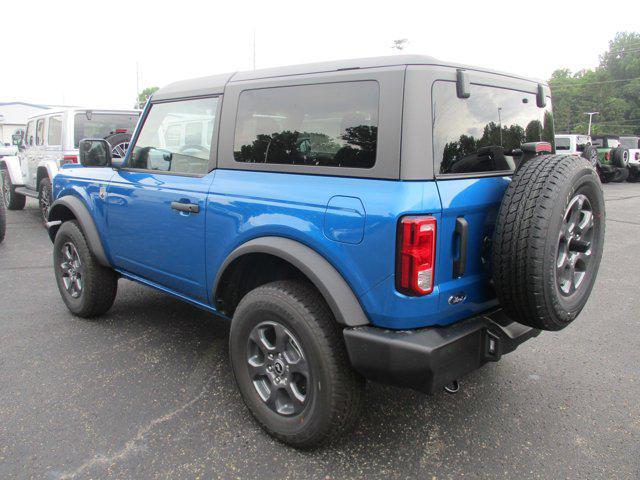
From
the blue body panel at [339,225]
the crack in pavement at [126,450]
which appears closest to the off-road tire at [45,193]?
the blue body panel at [339,225]

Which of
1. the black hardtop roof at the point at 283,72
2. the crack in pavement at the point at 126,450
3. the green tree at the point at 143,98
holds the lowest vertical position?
the crack in pavement at the point at 126,450

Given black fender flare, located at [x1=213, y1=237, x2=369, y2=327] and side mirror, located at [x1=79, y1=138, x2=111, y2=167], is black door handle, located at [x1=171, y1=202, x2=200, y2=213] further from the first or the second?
side mirror, located at [x1=79, y1=138, x2=111, y2=167]

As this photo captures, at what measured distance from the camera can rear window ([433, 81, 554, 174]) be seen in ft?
7.29

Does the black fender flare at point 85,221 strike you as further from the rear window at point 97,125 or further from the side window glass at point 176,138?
the rear window at point 97,125

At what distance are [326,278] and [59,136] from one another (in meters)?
7.43

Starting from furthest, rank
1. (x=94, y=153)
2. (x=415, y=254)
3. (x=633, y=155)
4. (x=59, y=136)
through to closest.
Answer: (x=633, y=155) < (x=59, y=136) < (x=94, y=153) < (x=415, y=254)

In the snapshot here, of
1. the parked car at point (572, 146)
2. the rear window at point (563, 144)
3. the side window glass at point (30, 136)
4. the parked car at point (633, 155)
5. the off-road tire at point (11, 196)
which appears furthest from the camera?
the parked car at point (633, 155)

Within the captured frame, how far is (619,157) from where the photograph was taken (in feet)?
63.9

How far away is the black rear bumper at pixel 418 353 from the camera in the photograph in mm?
2076

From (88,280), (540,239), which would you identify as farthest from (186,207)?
(540,239)

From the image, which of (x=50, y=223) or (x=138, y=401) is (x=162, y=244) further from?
(x=50, y=223)

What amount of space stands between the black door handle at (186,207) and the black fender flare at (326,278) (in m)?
0.66

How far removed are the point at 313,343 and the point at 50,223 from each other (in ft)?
10.4

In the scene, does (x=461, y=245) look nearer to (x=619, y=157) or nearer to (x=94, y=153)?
(x=94, y=153)
